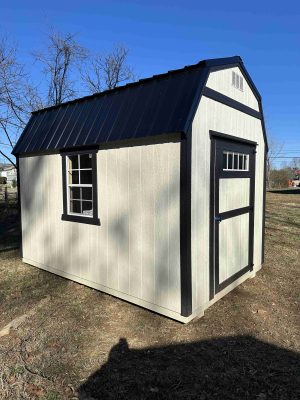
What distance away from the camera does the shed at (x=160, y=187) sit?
3.96 metres

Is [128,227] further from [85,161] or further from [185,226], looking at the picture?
[85,161]

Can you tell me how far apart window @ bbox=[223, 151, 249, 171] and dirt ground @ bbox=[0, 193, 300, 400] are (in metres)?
1.98

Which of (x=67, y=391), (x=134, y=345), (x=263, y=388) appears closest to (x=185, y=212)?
(x=134, y=345)

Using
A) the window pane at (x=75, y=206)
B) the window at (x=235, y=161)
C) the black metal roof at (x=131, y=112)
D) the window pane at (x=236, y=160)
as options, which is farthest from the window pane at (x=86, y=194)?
the window pane at (x=236, y=160)

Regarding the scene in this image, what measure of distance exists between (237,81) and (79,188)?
314 centimetres

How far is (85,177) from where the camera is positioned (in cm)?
544

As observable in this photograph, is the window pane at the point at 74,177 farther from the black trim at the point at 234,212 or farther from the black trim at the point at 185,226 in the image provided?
the black trim at the point at 234,212

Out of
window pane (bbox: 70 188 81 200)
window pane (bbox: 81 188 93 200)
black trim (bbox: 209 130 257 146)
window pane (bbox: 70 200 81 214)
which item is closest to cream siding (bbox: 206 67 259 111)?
black trim (bbox: 209 130 257 146)

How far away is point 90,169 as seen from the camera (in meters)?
5.09

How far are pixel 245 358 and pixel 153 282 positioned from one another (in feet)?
4.76

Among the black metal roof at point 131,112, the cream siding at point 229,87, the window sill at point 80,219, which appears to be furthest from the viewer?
the window sill at point 80,219

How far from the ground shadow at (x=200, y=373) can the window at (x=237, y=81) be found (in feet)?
11.7

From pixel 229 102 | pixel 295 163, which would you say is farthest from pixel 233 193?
pixel 295 163

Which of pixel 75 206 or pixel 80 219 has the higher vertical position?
pixel 75 206
